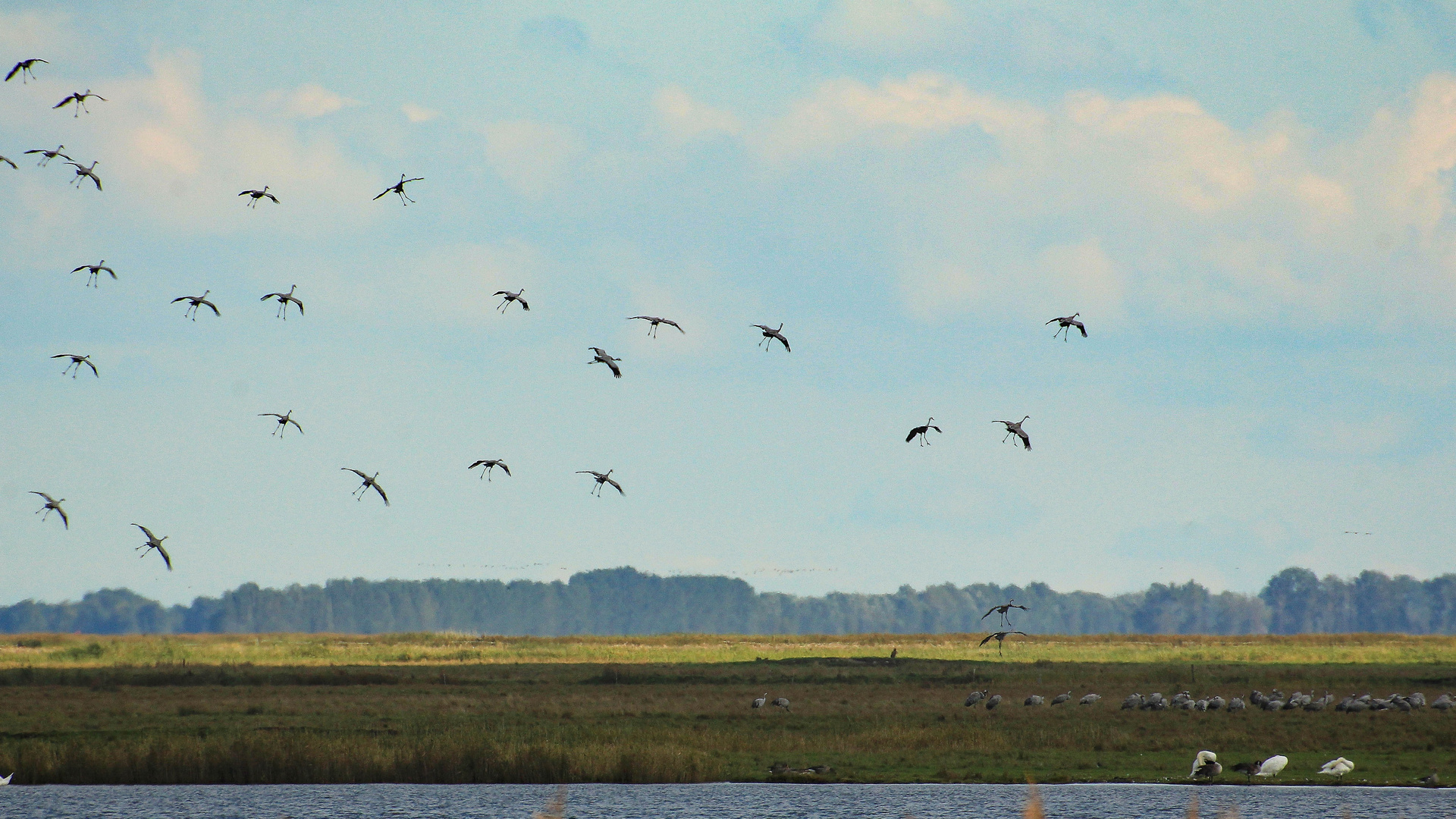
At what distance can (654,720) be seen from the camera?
59125mm

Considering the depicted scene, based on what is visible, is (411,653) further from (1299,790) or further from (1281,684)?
(1299,790)

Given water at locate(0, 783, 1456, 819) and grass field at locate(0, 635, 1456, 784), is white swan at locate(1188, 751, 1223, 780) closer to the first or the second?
water at locate(0, 783, 1456, 819)

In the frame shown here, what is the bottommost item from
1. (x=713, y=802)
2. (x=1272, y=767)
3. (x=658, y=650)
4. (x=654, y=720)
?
(x=713, y=802)

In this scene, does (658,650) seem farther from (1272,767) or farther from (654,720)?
(1272,767)

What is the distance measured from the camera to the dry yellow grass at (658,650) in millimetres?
104875

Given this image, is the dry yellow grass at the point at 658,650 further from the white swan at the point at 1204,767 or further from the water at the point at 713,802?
the white swan at the point at 1204,767

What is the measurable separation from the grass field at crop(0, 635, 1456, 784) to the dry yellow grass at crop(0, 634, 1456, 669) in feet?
3.83

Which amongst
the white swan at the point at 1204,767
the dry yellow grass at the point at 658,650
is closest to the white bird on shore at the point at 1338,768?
the white swan at the point at 1204,767

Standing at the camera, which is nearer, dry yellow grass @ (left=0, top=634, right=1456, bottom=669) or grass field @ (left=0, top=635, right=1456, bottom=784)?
grass field @ (left=0, top=635, right=1456, bottom=784)

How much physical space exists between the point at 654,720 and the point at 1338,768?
25.3 meters

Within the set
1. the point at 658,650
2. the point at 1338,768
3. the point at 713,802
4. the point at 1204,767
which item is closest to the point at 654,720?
the point at 713,802

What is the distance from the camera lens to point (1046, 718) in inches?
2338

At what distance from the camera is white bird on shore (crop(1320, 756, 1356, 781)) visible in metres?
44.0

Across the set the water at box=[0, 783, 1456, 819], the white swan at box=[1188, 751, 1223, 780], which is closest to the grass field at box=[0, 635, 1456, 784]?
the water at box=[0, 783, 1456, 819]
